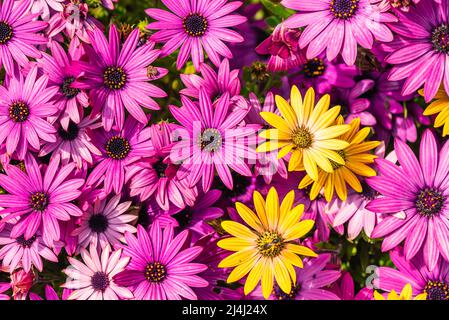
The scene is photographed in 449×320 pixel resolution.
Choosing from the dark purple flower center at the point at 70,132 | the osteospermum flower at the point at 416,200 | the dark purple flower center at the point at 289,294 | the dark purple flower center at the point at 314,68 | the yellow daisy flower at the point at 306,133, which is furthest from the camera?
the dark purple flower center at the point at 314,68

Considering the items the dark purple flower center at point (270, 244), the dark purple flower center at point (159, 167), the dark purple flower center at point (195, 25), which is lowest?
the dark purple flower center at point (270, 244)

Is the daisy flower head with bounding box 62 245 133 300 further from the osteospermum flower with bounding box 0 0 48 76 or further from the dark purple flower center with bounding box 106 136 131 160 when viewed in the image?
the osteospermum flower with bounding box 0 0 48 76

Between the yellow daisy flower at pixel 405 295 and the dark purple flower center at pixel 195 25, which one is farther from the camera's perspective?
the dark purple flower center at pixel 195 25

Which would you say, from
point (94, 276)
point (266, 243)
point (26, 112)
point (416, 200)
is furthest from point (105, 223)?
point (416, 200)

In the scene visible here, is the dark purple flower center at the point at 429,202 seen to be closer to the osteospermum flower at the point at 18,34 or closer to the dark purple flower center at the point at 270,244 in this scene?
the dark purple flower center at the point at 270,244

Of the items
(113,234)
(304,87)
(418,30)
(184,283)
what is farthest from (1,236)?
(418,30)

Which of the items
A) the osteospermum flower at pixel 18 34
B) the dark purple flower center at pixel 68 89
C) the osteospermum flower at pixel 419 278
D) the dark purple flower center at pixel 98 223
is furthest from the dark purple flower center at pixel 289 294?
the osteospermum flower at pixel 18 34
